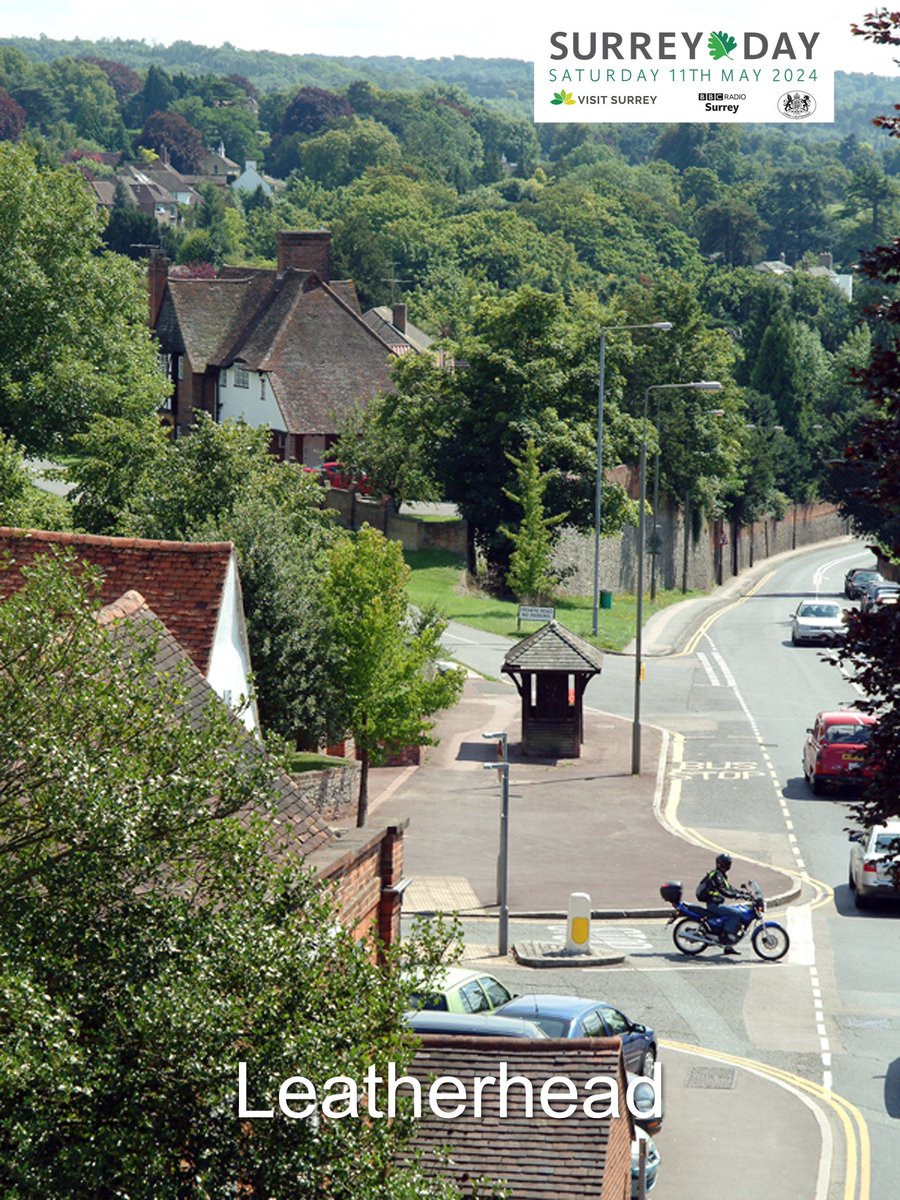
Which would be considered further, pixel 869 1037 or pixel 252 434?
pixel 252 434

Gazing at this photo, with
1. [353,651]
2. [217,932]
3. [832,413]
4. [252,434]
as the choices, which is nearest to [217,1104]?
[217,932]

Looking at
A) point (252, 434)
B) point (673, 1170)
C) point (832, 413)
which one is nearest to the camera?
point (673, 1170)

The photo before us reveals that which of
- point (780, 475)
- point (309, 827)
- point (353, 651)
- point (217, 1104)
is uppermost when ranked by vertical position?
point (217, 1104)

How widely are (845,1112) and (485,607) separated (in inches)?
1594

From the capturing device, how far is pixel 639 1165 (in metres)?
16.7

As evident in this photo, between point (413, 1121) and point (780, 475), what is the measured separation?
10240 centimetres

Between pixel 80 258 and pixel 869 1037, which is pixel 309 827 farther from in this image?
pixel 80 258

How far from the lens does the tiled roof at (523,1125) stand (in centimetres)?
1229

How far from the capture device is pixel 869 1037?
24109 mm

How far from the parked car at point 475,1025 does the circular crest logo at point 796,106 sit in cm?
4036

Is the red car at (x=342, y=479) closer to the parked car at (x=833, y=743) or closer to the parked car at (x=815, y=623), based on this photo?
the parked car at (x=815, y=623)

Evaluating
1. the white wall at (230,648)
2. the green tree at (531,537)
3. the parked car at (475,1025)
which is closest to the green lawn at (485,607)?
the green tree at (531,537)

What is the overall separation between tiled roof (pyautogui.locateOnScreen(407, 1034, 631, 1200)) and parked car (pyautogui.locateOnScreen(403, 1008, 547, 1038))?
4.67m

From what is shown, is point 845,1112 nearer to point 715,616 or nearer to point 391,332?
point 715,616
